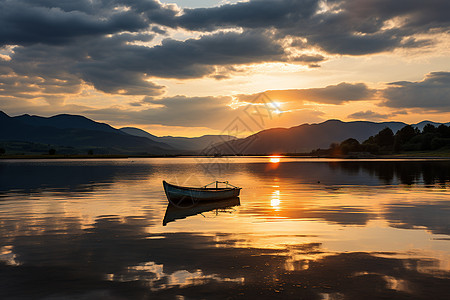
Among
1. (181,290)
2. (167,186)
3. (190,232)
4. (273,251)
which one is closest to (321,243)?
(273,251)

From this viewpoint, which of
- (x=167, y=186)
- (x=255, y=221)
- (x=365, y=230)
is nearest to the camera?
(x=365, y=230)

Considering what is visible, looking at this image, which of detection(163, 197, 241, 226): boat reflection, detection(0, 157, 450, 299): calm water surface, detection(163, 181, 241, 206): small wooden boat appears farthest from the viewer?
detection(163, 181, 241, 206): small wooden boat

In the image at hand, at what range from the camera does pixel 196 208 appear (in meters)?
47.5

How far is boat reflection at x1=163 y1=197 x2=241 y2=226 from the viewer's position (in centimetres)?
3973

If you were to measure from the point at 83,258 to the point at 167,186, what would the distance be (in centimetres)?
2482

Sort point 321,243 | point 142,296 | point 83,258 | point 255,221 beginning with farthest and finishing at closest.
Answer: point 255,221 → point 321,243 → point 83,258 → point 142,296

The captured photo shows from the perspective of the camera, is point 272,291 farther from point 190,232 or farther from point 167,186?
point 167,186

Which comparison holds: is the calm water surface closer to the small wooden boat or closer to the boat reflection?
the boat reflection

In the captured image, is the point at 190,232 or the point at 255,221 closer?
the point at 190,232

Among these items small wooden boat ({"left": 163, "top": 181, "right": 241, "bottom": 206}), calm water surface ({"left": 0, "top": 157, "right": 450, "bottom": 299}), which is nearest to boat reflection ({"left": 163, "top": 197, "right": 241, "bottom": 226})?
calm water surface ({"left": 0, "top": 157, "right": 450, "bottom": 299})

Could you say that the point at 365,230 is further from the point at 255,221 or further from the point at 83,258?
the point at 83,258

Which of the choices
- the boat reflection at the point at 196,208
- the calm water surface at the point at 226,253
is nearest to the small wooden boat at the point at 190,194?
the boat reflection at the point at 196,208

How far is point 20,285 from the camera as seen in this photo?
17906 mm

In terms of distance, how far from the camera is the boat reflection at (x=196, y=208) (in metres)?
39.7
